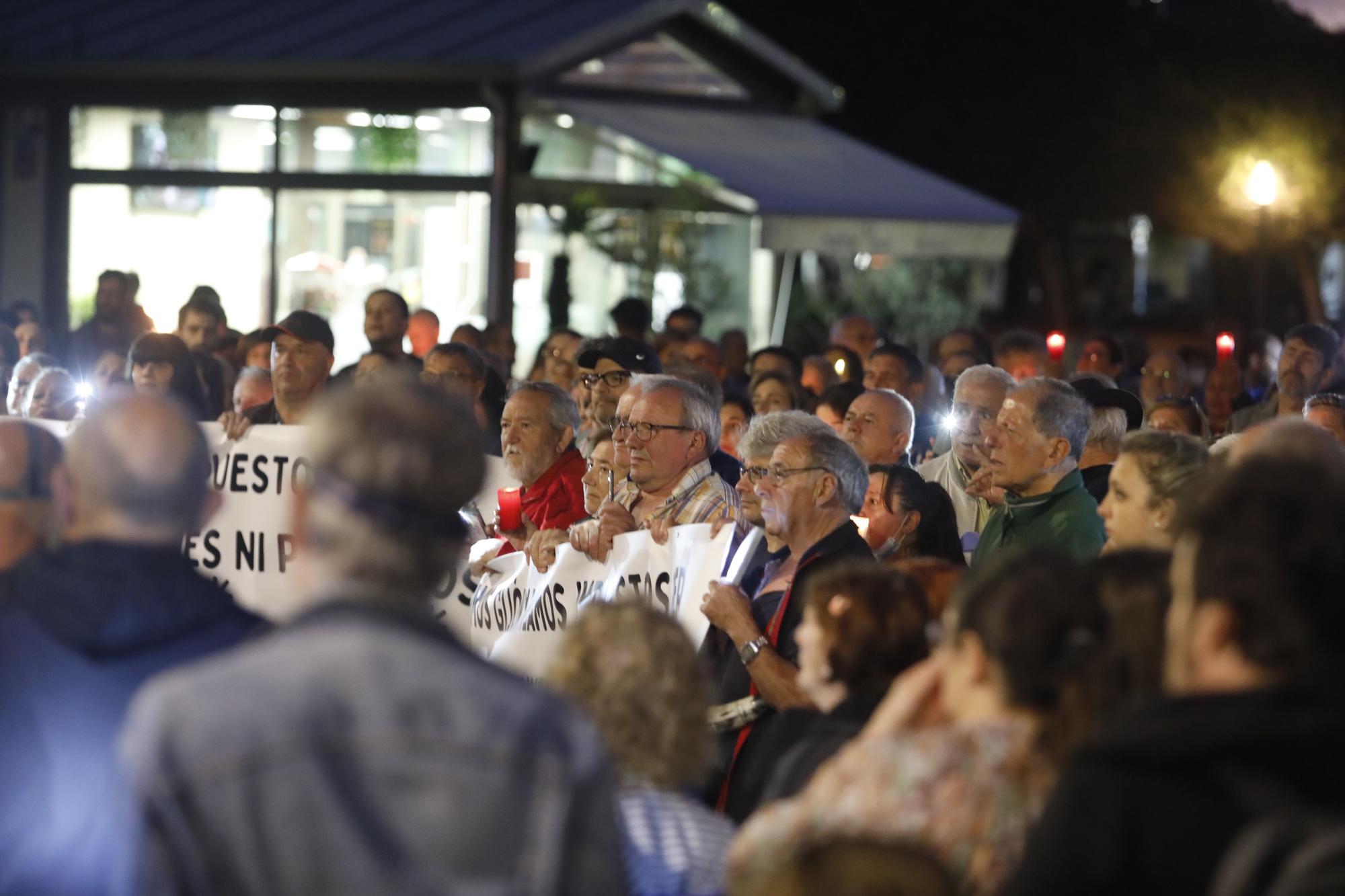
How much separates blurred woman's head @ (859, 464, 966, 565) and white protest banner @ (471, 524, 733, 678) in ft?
2.52

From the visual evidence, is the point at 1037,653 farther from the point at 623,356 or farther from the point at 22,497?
the point at 623,356

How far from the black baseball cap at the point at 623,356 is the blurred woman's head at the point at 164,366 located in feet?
6.08

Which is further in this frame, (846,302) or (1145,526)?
(846,302)

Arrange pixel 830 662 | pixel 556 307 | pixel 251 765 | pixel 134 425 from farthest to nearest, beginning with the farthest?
pixel 556 307 < pixel 830 662 < pixel 134 425 < pixel 251 765

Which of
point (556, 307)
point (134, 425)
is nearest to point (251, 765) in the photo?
point (134, 425)

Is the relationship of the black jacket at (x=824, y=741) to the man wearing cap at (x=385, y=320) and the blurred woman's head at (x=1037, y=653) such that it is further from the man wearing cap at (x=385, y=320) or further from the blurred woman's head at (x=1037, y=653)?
the man wearing cap at (x=385, y=320)

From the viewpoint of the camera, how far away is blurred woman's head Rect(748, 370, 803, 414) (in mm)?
9695

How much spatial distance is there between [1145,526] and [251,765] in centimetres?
326

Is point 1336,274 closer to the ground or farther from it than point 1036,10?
closer to the ground

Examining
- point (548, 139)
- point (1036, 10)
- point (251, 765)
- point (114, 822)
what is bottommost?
point (114, 822)

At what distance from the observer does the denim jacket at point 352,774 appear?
253 cm

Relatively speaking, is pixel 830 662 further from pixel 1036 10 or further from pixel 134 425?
pixel 1036 10

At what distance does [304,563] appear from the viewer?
109 inches

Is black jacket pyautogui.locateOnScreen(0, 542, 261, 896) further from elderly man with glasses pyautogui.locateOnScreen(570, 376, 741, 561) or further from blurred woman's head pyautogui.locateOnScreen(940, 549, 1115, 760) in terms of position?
elderly man with glasses pyautogui.locateOnScreen(570, 376, 741, 561)
